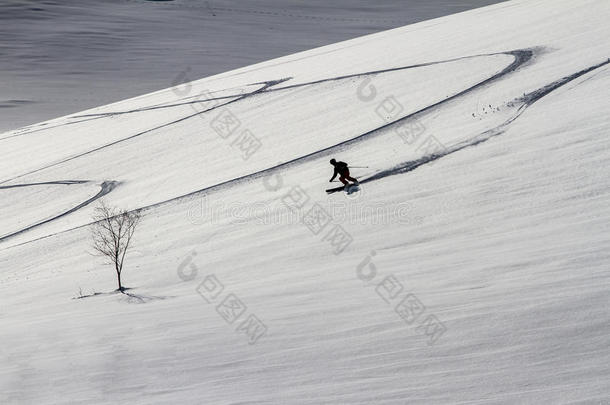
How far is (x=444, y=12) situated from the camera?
103m

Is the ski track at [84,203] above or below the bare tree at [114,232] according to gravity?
above

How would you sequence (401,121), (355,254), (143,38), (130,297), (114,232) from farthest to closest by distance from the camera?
(143,38)
(401,121)
(114,232)
(130,297)
(355,254)

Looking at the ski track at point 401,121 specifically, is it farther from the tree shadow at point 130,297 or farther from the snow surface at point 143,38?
the snow surface at point 143,38

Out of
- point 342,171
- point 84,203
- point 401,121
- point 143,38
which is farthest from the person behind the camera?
point 143,38

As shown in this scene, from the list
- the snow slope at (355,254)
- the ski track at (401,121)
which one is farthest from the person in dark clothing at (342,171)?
the ski track at (401,121)

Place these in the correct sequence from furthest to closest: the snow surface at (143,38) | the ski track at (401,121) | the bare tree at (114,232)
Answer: the snow surface at (143,38), the ski track at (401,121), the bare tree at (114,232)

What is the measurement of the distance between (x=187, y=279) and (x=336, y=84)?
52.6ft

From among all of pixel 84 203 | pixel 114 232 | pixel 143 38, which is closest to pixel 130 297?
pixel 114 232

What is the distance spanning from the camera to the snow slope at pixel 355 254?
302 inches

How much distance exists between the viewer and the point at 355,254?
1127 centimetres

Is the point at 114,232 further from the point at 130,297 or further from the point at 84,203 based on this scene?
the point at 84,203

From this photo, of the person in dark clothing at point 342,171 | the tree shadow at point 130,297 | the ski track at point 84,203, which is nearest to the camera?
the tree shadow at point 130,297

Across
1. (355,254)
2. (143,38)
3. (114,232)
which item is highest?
(143,38)

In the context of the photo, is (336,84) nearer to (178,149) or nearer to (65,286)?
(178,149)
